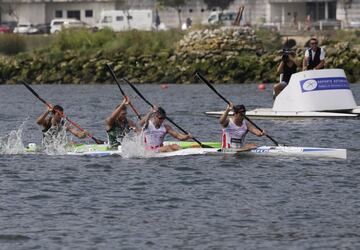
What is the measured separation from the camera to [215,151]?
89.3 ft

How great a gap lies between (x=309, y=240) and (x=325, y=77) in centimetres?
1714

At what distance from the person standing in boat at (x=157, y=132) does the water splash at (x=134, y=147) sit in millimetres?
121

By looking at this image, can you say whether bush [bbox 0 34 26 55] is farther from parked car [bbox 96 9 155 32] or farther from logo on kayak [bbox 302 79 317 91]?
logo on kayak [bbox 302 79 317 91]

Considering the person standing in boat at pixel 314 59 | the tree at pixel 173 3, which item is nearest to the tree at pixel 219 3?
the tree at pixel 173 3

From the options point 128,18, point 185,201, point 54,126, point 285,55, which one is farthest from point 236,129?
point 128,18

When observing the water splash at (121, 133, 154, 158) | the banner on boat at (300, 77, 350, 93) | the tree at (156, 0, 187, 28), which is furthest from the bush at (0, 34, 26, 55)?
the water splash at (121, 133, 154, 158)

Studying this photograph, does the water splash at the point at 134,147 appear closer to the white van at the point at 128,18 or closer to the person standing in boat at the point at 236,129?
the person standing in boat at the point at 236,129

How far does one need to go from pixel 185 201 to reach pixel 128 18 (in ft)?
254

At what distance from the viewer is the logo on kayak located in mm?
35062

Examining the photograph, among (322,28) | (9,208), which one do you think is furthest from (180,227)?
(322,28)

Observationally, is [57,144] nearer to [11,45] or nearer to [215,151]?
[215,151]

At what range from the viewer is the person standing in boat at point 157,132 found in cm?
2702

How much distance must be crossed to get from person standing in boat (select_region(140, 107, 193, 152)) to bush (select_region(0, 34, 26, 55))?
144 feet

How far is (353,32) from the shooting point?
76500mm
